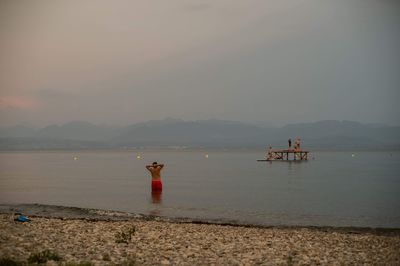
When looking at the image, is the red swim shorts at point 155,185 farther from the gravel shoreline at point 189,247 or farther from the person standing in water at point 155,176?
the gravel shoreline at point 189,247

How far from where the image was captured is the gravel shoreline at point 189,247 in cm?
1182

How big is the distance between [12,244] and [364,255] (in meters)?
11.1

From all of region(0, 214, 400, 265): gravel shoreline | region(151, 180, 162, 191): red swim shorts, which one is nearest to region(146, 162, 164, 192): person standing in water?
region(151, 180, 162, 191): red swim shorts

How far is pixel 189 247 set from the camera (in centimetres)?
1381

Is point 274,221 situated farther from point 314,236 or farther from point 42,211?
point 42,211

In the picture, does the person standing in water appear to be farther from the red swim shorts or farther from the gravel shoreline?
the gravel shoreline

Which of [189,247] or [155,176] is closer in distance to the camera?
[189,247]

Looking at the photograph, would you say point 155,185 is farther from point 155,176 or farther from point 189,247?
point 189,247

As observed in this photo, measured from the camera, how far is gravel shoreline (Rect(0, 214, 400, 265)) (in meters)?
11.8

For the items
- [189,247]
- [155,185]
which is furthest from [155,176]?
[189,247]

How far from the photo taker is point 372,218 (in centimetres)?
2661

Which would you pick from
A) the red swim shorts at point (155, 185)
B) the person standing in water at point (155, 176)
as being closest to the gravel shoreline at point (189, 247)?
the person standing in water at point (155, 176)

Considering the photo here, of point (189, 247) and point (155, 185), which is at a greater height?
point (189, 247)

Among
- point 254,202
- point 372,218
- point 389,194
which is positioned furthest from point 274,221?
point 389,194
